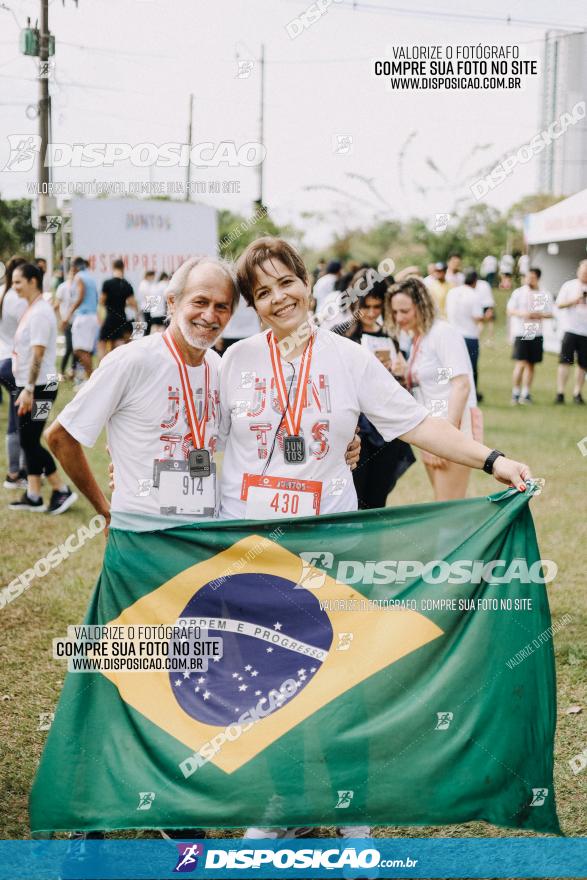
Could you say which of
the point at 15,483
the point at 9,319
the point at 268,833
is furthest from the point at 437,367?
the point at 9,319

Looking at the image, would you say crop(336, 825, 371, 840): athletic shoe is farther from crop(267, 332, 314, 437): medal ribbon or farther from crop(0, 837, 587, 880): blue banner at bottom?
crop(267, 332, 314, 437): medal ribbon

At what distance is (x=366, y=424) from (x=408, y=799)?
9.03 feet

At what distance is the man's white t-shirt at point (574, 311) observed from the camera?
13.6 m

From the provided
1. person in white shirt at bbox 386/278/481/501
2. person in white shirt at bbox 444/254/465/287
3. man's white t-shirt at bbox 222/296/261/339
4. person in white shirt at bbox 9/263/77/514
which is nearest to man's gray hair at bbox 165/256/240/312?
person in white shirt at bbox 386/278/481/501

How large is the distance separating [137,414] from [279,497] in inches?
21.5

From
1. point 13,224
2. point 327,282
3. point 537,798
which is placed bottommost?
point 537,798

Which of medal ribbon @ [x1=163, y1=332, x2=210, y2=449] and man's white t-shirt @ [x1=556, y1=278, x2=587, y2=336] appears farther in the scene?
man's white t-shirt @ [x1=556, y1=278, x2=587, y2=336]

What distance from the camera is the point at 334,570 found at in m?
3.21

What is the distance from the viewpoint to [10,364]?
30.3 ft

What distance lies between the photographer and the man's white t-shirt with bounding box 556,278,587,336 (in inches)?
537

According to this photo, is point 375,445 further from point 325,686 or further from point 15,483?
point 15,483

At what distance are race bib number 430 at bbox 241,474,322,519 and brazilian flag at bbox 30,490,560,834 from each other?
0.20 feet

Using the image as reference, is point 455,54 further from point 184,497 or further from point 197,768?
point 197,768

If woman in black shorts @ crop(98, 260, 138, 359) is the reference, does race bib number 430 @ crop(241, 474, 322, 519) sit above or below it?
below
